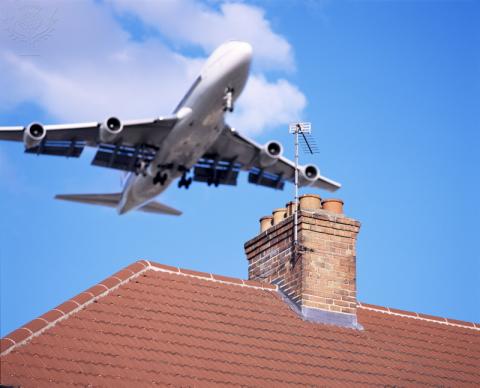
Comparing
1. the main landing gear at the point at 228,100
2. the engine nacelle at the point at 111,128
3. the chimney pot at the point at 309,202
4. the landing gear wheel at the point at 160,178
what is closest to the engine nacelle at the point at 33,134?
the engine nacelle at the point at 111,128

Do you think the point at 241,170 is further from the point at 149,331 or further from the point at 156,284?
the point at 149,331

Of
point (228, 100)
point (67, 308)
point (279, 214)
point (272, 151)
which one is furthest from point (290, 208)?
point (67, 308)

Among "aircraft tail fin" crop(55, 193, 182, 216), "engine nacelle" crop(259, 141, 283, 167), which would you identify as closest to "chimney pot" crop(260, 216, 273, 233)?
"engine nacelle" crop(259, 141, 283, 167)

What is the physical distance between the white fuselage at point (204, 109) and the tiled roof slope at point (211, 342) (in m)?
3.64

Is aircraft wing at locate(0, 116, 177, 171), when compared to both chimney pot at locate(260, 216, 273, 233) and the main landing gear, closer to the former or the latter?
the main landing gear

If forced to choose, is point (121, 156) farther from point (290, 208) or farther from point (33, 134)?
point (290, 208)

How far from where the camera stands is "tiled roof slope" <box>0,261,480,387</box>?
2866 cm

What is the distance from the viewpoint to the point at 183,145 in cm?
3469

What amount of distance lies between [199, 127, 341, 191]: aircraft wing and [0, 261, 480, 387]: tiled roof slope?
5.18 m

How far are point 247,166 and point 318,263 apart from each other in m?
5.35

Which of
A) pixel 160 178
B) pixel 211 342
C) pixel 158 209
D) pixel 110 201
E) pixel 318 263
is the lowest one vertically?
pixel 211 342

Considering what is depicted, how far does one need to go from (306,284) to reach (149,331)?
7203 mm

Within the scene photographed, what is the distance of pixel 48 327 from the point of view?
1167 inches

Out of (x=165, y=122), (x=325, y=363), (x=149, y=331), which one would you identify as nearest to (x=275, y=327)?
(x=325, y=363)
